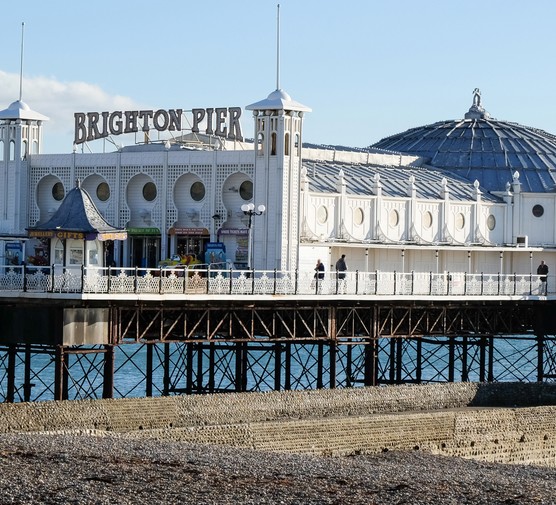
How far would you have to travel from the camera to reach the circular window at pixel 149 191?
218 ft

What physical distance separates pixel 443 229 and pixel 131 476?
42.7 m

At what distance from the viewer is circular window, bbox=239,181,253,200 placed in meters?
64.3

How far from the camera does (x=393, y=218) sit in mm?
71625

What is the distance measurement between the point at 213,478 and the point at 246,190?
1246 inches

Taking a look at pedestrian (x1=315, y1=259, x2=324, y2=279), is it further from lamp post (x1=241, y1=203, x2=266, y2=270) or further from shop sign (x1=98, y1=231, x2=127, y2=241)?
shop sign (x1=98, y1=231, x2=127, y2=241)

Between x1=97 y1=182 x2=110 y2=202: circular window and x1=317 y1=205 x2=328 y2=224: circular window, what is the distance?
8263 millimetres

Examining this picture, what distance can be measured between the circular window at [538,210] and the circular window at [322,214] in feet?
49.6

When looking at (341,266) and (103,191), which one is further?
(103,191)

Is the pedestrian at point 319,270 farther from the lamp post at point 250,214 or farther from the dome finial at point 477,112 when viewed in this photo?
the dome finial at point 477,112

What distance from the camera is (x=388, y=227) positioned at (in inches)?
2808

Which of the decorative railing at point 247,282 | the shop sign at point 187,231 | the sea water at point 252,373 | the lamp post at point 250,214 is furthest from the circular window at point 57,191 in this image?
the lamp post at point 250,214

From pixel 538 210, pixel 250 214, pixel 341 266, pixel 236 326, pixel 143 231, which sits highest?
pixel 538 210

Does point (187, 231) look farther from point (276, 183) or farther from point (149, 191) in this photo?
point (276, 183)

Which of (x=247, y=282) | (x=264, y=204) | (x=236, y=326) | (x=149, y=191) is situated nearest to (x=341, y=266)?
(x=264, y=204)
